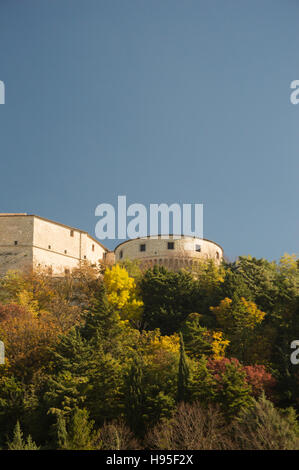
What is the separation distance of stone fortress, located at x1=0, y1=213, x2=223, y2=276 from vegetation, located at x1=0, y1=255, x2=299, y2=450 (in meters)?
11.3

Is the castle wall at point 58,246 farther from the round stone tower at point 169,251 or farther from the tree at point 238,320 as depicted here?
the tree at point 238,320

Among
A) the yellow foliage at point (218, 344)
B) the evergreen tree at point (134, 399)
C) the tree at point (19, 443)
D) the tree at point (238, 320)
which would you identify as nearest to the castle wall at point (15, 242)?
the tree at point (238, 320)

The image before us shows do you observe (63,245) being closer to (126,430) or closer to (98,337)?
(98,337)

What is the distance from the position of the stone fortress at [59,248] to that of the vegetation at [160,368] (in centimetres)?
1128

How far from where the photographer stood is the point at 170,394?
23.6 meters

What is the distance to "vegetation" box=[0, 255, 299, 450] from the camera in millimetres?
21688

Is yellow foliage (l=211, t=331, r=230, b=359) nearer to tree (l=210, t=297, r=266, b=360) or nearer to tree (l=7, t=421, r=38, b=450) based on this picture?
tree (l=210, t=297, r=266, b=360)

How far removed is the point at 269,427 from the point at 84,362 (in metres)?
9.35

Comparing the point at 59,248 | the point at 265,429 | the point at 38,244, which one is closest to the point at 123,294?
the point at 38,244

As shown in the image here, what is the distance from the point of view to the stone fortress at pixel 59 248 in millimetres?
46938

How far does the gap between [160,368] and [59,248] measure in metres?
25.8

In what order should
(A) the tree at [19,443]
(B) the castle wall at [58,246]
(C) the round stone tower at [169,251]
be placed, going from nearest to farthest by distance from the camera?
(A) the tree at [19,443]
(C) the round stone tower at [169,251]
(B) the castle wall at [58,246]

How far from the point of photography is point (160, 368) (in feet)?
83.8

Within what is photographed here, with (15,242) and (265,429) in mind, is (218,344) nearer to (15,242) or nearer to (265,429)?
(265,429)
